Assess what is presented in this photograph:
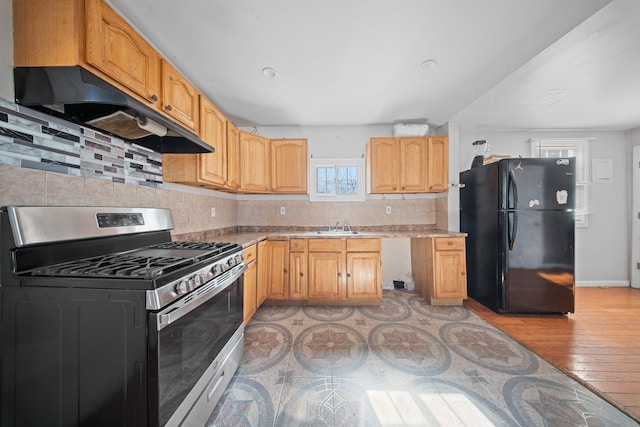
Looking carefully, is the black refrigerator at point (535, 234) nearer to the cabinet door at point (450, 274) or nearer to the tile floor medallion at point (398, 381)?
the cabinet door at point (450, 274)

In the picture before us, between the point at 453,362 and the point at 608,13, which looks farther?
the point at 453,362

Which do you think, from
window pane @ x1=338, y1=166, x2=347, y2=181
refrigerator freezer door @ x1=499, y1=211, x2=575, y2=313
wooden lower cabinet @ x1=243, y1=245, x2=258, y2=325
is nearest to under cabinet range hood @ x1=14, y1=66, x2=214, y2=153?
wooden lower cabinet @ x1=243, y1=245, x2=258, y2=325

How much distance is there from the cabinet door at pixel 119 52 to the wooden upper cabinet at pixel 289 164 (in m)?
1.65

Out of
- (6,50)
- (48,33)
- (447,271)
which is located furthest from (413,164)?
(6,50)

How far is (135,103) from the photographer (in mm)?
1089

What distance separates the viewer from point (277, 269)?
264 cm

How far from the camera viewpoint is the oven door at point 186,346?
0.83 meters

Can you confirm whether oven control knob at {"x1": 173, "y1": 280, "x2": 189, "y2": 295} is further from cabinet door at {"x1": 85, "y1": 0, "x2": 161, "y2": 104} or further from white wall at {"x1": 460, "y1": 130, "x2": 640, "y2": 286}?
white wall at {"x1": 460, "y1": 130, "x2": 640, "y2": 286}

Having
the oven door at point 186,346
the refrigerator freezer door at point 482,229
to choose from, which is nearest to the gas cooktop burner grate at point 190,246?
the oven door at point 186,346

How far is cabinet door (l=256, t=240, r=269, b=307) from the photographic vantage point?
2.36 m

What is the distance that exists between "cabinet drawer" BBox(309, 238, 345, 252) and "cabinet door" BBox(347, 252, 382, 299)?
154 millimetres

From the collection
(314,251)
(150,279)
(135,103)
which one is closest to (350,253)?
(314,251)

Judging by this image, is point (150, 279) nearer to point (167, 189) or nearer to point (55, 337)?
point (55, 337)

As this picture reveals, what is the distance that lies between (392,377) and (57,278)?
1867 mm
